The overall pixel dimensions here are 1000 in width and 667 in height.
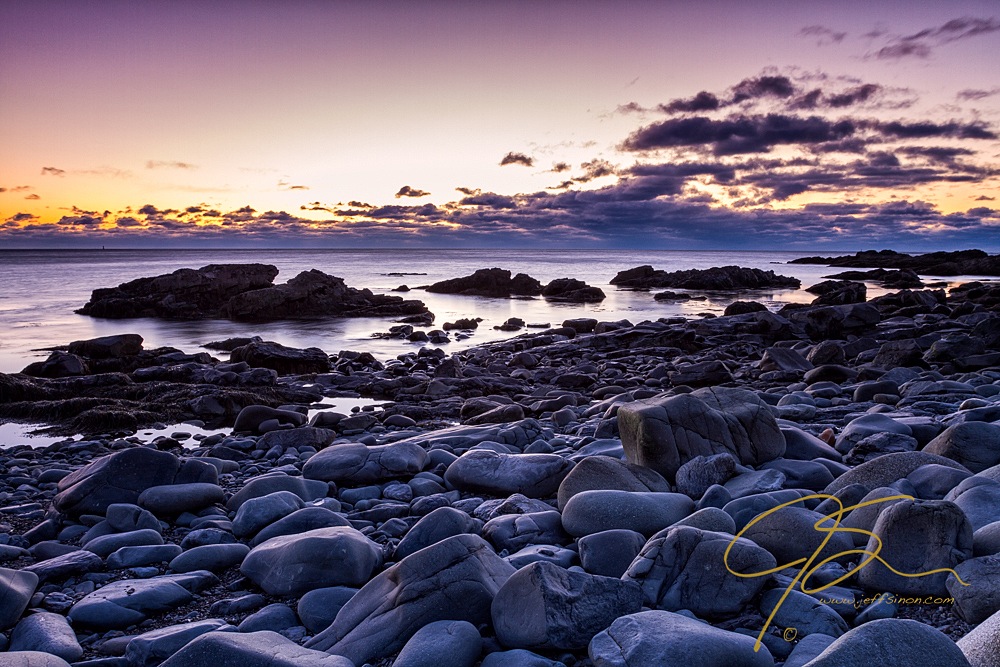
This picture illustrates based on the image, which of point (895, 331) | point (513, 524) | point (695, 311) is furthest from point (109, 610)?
point (695, 311)

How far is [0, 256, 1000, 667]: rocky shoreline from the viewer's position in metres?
2.79

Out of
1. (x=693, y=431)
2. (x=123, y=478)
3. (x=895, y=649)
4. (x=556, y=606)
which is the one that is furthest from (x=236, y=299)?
(x=895, y=649)

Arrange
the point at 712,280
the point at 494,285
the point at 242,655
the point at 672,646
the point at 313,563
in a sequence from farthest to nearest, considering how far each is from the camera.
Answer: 1. the point at 712,280
2. the point at 494,285
3. the point at 313,563
4. the point at 242,655
5. the point at 672,646

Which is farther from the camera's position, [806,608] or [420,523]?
[420,523]

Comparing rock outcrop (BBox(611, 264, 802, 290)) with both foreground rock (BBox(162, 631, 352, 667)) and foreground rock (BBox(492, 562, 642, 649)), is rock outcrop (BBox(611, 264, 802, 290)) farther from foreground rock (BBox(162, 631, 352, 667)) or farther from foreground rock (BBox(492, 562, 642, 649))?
foreground rock (BBox(162, 631, 352, 667))

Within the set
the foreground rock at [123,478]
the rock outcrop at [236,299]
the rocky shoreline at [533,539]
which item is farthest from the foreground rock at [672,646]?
the rock outcrop at [236,299]

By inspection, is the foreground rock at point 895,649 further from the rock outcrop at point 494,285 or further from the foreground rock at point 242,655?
the rock outcrop at point 494,285

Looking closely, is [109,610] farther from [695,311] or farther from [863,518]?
[695,311]

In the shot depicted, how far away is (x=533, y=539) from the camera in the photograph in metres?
4.14

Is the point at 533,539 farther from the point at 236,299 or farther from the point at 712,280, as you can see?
the point at 712,280

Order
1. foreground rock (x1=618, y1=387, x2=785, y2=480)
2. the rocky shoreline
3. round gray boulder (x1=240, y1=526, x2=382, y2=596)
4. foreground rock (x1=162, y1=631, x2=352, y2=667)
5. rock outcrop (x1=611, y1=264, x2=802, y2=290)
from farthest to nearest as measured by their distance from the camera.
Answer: rock outcrop (x1=611, y1=264, x2=802, y2=290) → foreground rock (x1=618, y1=387, x2=785, y2=480) → round gray boulder (x1=240, y1=526, x2=382, y2=596) → the rocky shoreline → foreground rock (x1=162, y1=631, x2=352, y2=667)

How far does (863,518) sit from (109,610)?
13.3 feet

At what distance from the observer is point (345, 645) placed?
3.03 m
